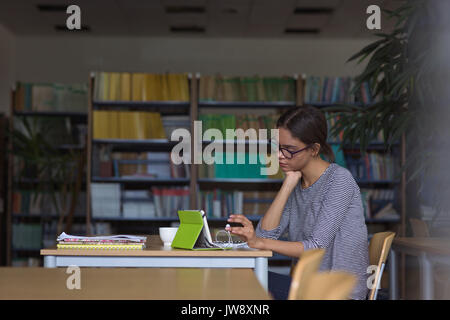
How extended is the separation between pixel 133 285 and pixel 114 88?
3654 mm

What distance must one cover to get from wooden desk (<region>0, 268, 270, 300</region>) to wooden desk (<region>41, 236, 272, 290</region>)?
265 mm

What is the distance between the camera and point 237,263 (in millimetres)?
1962

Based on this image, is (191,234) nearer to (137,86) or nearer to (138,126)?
(138,126)

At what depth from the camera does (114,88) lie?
4.88 metres

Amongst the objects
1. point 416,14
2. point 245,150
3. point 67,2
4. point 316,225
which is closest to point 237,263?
point 316,225

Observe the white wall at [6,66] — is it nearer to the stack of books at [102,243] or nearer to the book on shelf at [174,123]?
the book on shelf at [174,123]

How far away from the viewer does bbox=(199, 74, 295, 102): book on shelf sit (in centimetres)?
497

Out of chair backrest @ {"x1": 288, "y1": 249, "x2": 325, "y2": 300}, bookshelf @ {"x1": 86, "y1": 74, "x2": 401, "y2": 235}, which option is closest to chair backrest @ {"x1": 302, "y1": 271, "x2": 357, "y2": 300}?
chair backrest @ {"x1": 288, "y1": 249, "x2": 325, "y2": 300}

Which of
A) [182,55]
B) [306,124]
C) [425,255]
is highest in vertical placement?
[182,55]

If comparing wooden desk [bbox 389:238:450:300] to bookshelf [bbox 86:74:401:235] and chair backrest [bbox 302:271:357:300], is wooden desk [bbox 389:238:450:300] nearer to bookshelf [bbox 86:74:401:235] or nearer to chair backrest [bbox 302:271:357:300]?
chair backrest [bbox 302:271:357:300]

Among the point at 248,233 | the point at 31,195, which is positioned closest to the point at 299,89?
the point at 31,195

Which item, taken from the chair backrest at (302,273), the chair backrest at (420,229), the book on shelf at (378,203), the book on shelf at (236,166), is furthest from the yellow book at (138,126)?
the chair backrest at (302,273)

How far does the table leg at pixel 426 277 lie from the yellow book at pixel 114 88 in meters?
3.00

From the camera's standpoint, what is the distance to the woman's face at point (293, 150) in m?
2.25
